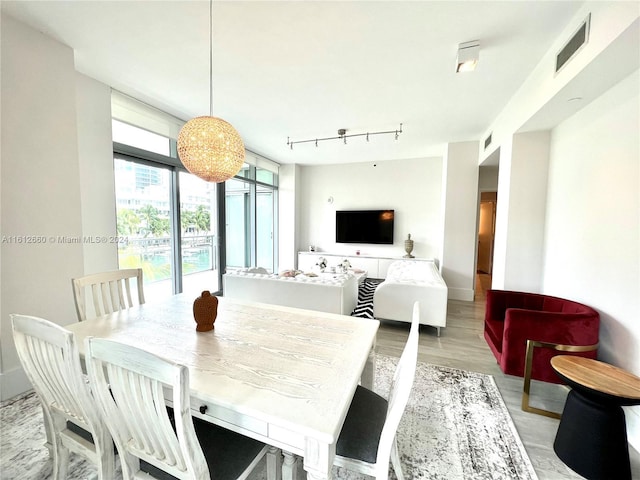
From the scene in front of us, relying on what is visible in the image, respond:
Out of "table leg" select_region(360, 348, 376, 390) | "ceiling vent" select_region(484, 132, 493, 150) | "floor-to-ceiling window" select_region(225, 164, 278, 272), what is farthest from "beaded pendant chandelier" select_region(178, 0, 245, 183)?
"ceiling vent" select_region(484, 132, 493, 150)

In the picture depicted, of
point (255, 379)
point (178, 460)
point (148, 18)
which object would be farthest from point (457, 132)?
point (178, 460)

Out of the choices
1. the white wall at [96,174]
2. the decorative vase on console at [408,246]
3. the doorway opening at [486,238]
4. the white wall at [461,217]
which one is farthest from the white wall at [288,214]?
the doorway opening at [486,238]

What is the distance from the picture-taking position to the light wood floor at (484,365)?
4.95 feet

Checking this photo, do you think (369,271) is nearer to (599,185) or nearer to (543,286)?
(543,286)

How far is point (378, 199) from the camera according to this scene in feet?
20.0

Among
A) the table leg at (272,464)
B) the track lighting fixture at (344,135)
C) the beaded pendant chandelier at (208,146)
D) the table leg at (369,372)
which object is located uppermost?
the track lighting fixture at (344,135)

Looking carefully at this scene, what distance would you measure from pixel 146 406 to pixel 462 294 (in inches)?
197

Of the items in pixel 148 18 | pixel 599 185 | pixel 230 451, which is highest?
pixel 148 18

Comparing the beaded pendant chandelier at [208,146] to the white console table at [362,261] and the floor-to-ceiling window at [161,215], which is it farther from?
the white console table at [362,261]

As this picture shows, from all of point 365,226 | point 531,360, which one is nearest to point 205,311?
point 531,360

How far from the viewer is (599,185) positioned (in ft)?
6.81

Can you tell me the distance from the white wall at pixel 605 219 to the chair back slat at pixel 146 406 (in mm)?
2525

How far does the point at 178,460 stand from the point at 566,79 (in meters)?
3.13

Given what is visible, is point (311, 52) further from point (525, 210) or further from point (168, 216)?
point (168, 216)
